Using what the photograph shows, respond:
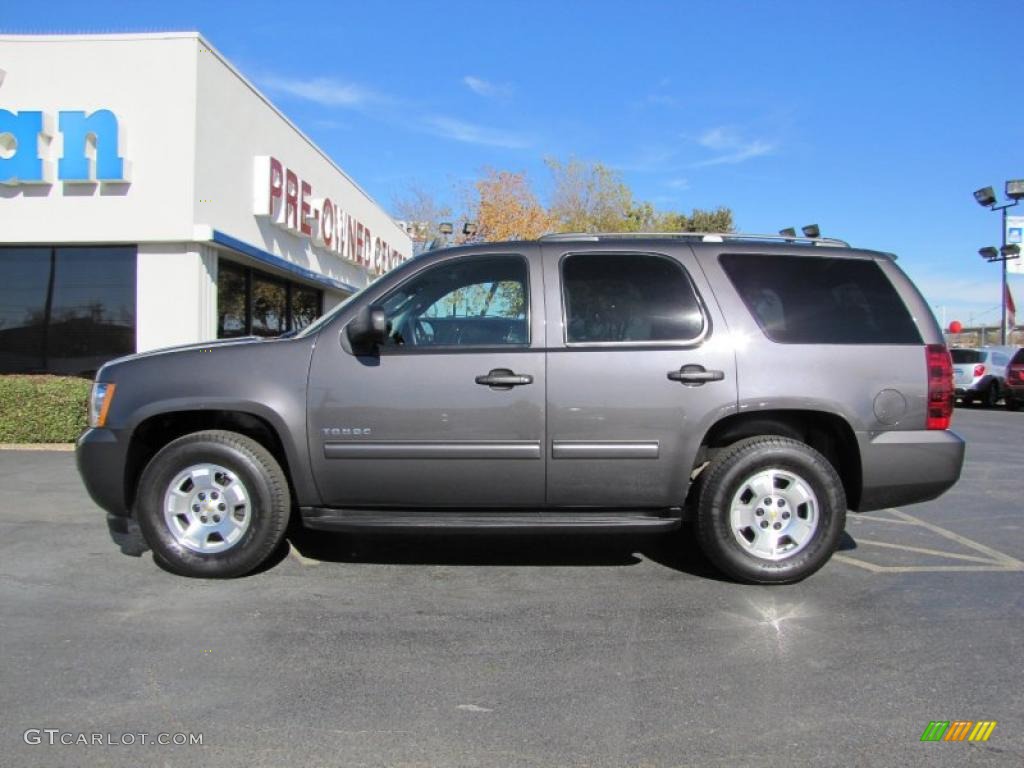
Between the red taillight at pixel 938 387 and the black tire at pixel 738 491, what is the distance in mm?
653

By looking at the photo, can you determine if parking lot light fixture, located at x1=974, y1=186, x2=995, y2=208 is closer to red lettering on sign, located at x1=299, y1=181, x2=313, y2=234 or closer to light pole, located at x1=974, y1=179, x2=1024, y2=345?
light pole, located at x1=974, y1=179, x2=1024, y2=345

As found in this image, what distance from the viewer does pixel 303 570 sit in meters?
4.80

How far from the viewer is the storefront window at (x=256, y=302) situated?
12.6m

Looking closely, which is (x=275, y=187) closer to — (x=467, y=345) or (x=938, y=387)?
(x=467, y=345)

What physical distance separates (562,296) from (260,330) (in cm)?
1099

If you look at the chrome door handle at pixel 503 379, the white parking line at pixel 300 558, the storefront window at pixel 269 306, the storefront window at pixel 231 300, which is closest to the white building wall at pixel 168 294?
the storefront window at pixel 231 300

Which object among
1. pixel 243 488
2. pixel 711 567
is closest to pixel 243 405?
pixel 243 488

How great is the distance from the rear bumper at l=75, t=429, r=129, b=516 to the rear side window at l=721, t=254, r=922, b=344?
3.68 m

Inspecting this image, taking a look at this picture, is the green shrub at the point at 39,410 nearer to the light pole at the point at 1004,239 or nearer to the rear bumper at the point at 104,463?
the rear bumper at the point at 104,463

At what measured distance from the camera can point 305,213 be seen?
15109 millimetres

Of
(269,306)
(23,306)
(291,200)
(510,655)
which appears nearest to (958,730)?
(510,655)

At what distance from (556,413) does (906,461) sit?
202 centimetres

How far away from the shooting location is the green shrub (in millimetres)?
9695

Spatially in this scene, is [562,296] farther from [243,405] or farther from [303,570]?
[303,570]
